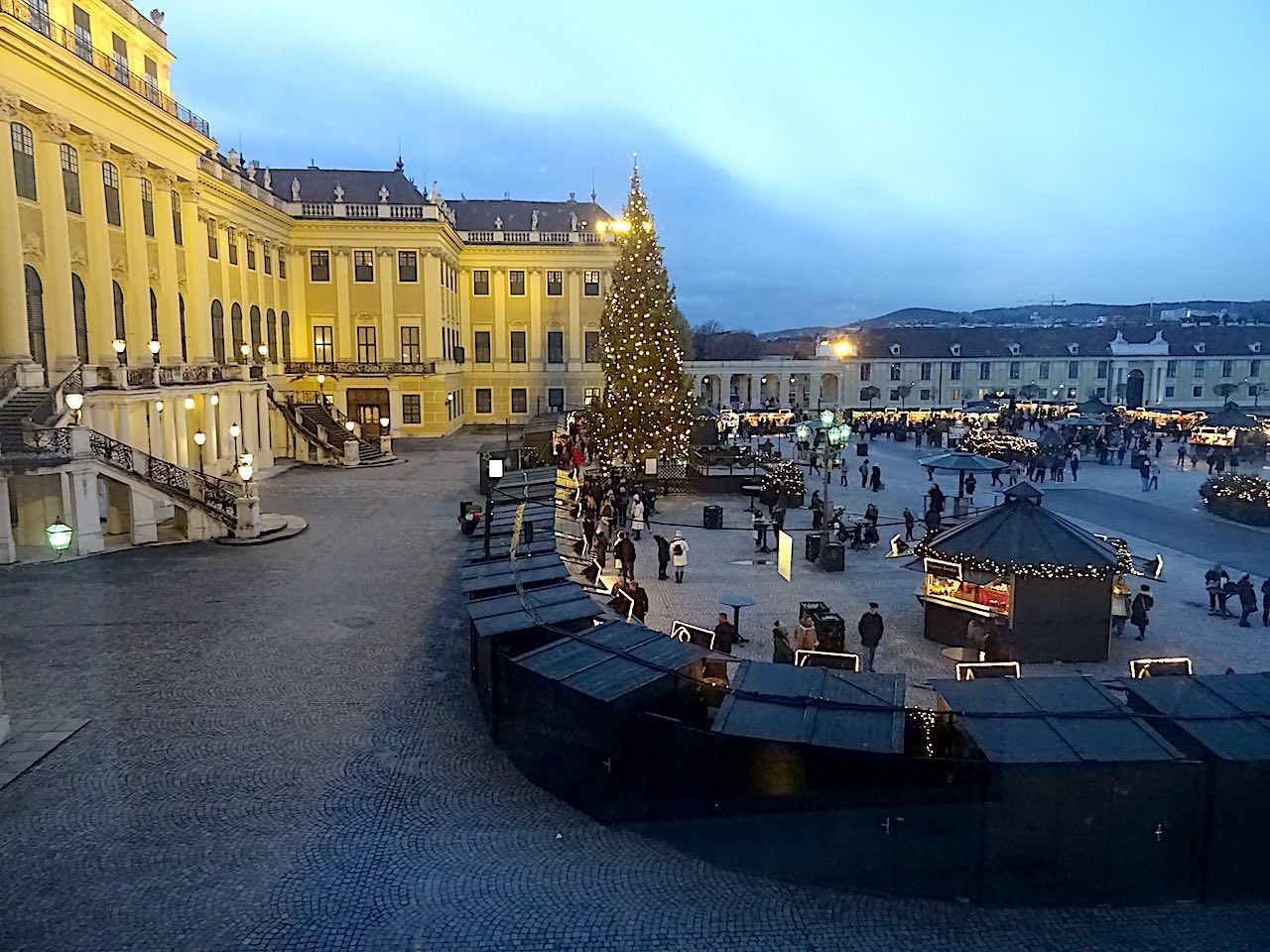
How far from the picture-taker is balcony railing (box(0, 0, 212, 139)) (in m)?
24.2

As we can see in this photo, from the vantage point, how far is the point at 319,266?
5466 centimetres

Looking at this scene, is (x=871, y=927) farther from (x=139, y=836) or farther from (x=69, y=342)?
(x=69, y=342)

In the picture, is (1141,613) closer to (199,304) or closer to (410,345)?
(199,304)

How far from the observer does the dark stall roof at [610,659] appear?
1002 centimetres

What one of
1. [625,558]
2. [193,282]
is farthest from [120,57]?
[625,558]

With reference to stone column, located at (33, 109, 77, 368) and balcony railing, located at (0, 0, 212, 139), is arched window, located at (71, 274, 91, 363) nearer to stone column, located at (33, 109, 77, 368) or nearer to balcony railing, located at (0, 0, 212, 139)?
stone column, located at (33, 109, 77, 368)

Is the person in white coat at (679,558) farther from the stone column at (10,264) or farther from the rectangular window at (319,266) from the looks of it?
the rectangular window at (319,266)

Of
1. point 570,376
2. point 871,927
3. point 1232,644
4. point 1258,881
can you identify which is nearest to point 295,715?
point 871,927

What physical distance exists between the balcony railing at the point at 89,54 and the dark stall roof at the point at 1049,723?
89.6 ft

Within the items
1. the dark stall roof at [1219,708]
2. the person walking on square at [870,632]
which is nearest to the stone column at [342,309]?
the person walking on square at [870,632]

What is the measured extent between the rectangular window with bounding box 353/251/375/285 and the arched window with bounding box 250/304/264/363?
31.2 ft

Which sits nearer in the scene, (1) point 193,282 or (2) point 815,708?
(2) point 815,708

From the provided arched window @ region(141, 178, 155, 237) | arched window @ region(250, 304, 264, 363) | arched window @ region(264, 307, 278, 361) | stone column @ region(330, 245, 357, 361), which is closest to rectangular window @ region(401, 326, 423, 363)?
stone column @ region(330, 245, 357, 361)

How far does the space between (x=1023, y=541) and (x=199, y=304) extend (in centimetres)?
3196
